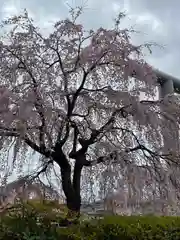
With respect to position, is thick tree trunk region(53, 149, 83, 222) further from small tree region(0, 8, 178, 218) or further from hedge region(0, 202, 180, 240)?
hedge region(0, 202, 180, 240)

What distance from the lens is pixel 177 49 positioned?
25.9ft

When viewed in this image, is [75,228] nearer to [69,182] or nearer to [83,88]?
[69,182]

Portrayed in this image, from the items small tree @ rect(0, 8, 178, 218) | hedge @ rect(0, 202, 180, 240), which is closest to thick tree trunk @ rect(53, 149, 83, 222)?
small tree @ rect(0, 8, 178, 218)

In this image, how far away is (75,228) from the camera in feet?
17.2

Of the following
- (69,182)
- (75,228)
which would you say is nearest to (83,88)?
(69,182)

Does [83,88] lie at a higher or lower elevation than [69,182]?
higher

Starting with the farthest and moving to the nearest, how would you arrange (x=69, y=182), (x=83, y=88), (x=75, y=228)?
(x=83, y=88)
(x=69, y=182)
(x=75, y=228)

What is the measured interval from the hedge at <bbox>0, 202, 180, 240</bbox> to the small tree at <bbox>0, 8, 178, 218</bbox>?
0.70 metres

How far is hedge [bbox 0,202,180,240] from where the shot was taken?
16.5 ft

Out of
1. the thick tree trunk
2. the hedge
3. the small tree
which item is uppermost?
the small tree

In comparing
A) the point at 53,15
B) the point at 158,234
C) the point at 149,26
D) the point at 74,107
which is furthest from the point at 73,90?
the point at 158,234

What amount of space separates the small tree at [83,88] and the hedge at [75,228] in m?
0.70

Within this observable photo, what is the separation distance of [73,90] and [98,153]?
100 centimetres

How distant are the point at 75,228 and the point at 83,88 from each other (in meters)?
2.06
